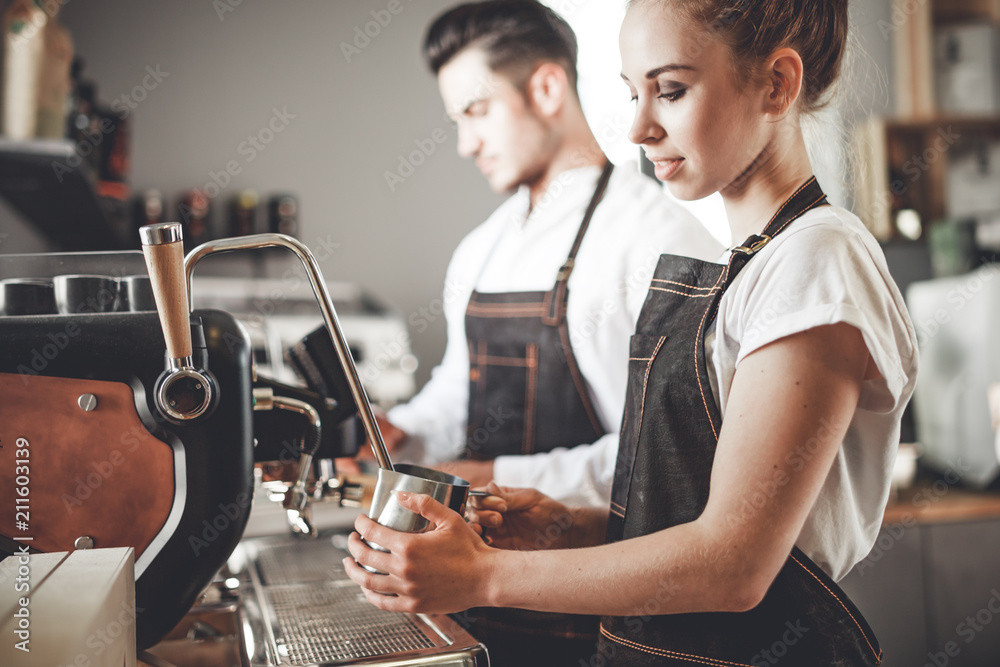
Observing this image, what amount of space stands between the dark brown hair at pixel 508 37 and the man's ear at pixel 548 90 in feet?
0.06

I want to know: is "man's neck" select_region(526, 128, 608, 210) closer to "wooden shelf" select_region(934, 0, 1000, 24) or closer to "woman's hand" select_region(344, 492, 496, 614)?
"woman's hand" select_region(344, 492, 496, 614)

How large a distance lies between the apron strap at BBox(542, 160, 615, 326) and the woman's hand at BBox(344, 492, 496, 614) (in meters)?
0.70

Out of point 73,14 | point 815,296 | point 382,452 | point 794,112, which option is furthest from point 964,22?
point 73,14

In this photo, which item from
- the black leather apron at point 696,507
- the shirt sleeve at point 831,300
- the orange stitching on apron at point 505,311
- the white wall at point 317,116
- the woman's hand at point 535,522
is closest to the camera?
the shirt sleeve at point 831,300

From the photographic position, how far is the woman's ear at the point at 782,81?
78 centimetres

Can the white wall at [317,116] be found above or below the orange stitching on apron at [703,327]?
above

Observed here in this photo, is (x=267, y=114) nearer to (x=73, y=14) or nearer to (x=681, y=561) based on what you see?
(x=73, y=14)

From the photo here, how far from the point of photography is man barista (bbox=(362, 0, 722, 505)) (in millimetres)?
1314

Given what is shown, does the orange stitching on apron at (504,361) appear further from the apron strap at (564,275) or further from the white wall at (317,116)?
the white wall at (317,116)

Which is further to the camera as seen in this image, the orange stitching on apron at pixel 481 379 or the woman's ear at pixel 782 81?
the orange stitching on apron at pixel 481 379

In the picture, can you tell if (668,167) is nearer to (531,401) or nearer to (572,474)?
(572,474)

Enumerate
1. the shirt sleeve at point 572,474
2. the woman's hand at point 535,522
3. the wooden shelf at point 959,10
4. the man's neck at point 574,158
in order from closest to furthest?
the woman's hand at point 535,522 < the shirt sleeve at point 572,474 < the man's neck at point 574,158 < the wooden shelf at point 959,10

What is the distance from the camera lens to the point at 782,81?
792 millimetres

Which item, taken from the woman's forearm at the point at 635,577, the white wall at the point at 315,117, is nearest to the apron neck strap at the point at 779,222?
the woman's forearm at the point at 635,577
